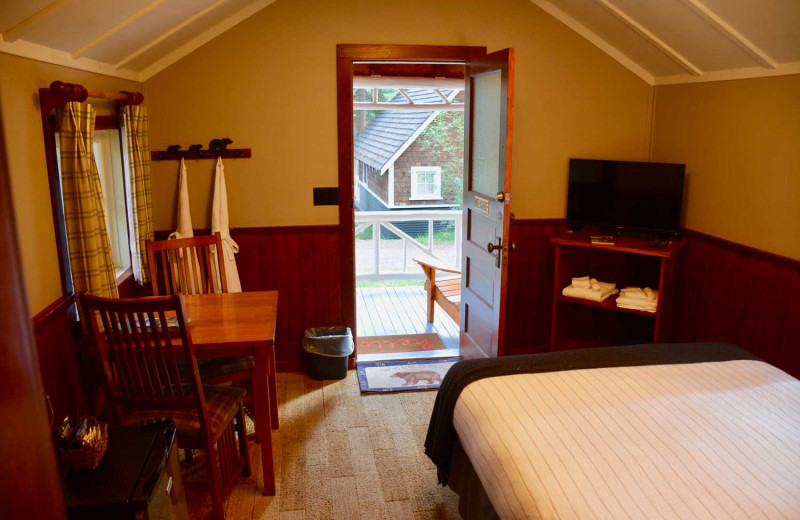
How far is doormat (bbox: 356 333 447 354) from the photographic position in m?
4.75

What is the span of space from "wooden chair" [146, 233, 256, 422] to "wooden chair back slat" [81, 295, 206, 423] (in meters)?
0.42

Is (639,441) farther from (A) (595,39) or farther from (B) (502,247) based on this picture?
(A) (595,39)

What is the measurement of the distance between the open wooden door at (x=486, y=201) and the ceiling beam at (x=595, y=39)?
631 millimetres

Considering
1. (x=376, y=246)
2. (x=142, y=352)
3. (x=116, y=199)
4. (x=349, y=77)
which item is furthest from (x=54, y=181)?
(x=376, y=246)

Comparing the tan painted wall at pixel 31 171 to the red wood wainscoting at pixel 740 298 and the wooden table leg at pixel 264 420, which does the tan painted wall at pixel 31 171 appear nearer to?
the wooden table leg at pixel 264 420

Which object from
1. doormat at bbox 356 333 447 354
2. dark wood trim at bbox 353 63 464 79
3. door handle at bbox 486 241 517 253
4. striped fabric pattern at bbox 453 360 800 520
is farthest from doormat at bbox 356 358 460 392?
dark wood trim at bbox 353 63 464 79

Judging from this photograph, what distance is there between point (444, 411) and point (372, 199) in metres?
6.44

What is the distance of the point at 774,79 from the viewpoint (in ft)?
10.2

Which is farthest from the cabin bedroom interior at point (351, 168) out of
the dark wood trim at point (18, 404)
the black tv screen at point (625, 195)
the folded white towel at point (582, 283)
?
the dark wood trim at point (18, 404)

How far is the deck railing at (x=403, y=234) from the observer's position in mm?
6719

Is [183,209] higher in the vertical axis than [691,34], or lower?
lower

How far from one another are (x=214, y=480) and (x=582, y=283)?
2503mm

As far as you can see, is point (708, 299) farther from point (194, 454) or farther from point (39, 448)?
point (39, 448)

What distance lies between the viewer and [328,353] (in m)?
3.94
